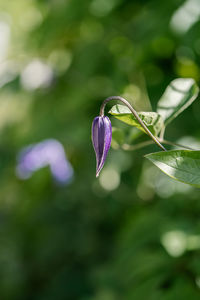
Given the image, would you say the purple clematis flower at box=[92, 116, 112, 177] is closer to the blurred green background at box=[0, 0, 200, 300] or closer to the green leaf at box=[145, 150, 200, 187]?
the green leaf at box=[145, 150, 200, 187]

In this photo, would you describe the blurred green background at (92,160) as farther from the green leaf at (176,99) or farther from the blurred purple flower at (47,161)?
the green leaf at (176,99)

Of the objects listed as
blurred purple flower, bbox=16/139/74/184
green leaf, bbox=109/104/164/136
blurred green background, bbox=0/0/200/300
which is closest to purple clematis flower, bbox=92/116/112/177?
green leaf, bbox=109/104/164/136

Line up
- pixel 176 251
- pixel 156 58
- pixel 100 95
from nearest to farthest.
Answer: pixel 176 251
pixel 156 58
pixel 100 95

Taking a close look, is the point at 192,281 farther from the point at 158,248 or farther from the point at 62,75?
the point at 62,75

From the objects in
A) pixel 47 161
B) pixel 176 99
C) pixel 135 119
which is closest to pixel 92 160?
pixel 47 161

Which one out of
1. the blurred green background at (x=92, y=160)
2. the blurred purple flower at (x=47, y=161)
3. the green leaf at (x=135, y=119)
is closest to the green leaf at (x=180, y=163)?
the green leaf at (x=135, y=119)

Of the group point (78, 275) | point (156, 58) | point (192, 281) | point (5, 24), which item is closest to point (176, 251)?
point (192, 281)
